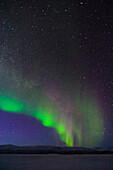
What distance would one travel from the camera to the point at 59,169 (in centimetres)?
371

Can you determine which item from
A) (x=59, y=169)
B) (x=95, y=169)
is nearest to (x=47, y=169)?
(x=59, y=169)

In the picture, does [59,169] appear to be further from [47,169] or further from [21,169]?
[21,169]

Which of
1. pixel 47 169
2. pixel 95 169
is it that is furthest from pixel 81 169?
pixel 47 169

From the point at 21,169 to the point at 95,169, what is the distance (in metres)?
1.74

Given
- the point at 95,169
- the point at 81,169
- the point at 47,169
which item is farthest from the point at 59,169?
the point at 95,169

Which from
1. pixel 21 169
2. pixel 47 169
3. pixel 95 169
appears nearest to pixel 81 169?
pixel 95 169

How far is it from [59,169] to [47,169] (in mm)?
294

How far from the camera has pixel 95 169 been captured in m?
3.70

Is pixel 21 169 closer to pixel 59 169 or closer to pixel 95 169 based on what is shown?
pixel 59 169

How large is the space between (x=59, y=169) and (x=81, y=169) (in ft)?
1.70

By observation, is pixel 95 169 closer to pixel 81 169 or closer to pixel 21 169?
pixel 81 169

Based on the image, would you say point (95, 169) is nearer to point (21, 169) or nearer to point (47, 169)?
point (47, 169)

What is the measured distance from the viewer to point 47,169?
3.64 m

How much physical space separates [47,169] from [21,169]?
597 mm
